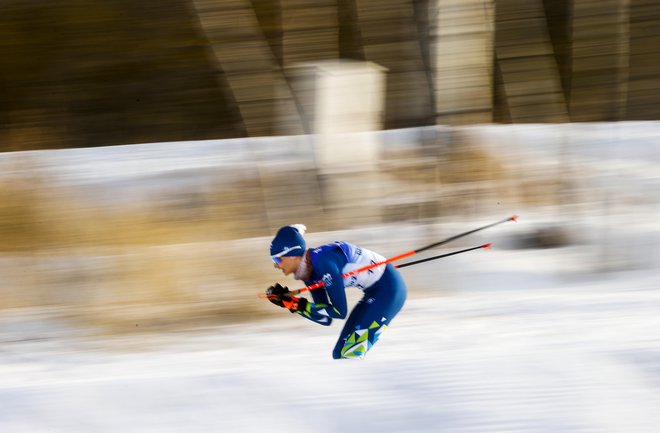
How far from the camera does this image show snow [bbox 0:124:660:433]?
4398 millimetres

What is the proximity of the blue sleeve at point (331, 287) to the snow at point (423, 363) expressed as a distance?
81 cm

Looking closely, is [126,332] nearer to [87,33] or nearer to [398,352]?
[398,352]

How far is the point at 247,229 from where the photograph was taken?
8.47 metres

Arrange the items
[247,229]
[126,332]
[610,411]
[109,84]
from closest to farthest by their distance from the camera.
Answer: [610,411]
[126,332]
[247,229]
[109,84]

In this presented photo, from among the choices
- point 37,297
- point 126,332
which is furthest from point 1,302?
point 126,332

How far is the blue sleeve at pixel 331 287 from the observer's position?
11.9 feet

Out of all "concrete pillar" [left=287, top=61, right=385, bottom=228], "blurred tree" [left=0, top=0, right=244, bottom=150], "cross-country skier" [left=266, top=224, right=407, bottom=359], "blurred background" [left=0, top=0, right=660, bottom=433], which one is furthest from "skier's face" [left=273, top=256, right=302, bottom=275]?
"blurred tree" [left=0, top=0, right=244, bottom=150]

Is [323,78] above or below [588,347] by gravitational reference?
above

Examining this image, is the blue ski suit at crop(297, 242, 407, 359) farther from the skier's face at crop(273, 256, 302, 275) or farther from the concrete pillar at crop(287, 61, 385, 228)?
the concrete pillar at crop(287, 61, 385, 228)

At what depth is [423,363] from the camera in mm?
4996

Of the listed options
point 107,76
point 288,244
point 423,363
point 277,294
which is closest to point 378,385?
point 423,363

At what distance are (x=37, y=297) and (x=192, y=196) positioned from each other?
196cm

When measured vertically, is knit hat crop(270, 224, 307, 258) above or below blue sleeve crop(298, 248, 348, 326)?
above

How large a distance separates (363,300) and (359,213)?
4.20 meters
